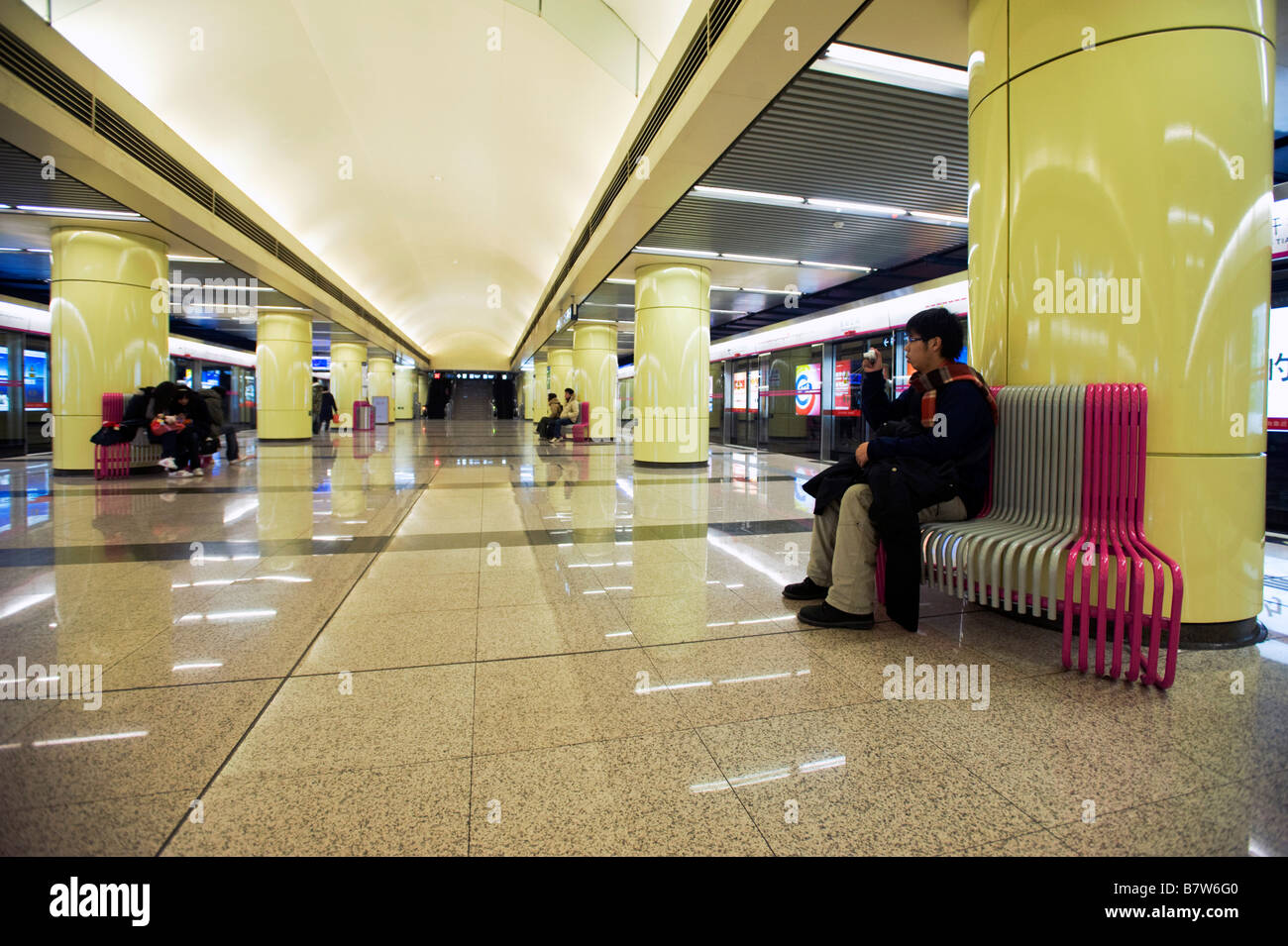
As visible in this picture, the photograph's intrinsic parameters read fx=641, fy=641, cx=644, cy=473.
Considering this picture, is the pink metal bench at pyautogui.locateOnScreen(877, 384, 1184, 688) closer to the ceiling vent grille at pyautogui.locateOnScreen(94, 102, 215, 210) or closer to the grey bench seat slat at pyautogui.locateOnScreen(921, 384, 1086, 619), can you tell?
the grey bench seat slat at pyautogui.locateOnScreen(921, 384, 1086, 619)

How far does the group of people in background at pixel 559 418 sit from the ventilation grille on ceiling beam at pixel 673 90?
960 centimetres

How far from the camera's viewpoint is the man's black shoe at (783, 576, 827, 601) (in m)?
3.84

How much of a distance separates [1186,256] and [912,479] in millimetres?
1587

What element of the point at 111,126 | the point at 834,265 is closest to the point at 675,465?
the point at 834,265

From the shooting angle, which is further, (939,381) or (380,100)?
(380,100)

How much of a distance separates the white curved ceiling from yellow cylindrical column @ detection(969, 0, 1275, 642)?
17.3 ft

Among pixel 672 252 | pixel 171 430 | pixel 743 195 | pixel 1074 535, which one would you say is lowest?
pixel 1074 535

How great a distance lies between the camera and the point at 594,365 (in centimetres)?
1989

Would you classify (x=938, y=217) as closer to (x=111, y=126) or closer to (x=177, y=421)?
(x=111, y=126)

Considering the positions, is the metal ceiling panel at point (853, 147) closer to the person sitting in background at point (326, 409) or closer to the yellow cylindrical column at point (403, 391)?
the person sitting in background at point (326, 409)

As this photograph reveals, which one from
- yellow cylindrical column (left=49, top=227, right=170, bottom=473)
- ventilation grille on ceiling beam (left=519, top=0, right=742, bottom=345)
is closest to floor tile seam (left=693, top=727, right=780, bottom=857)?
ventilation grille on ceiling beam (left=519, top=0, right=742, bottom=345)
